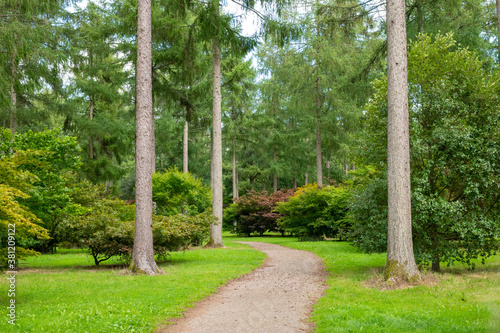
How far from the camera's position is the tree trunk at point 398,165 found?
25.7 ft

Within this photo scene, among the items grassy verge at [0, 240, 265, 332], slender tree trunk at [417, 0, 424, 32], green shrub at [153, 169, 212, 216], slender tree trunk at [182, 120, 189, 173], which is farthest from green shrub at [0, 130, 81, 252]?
slender tree trunk at [182, 120, 189, 173]

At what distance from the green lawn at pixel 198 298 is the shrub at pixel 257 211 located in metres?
16.8

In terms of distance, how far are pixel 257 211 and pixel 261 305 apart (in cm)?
2197

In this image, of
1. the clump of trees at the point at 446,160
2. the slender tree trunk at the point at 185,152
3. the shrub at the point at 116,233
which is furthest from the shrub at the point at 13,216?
the slender tree trunk at the point at 185,152

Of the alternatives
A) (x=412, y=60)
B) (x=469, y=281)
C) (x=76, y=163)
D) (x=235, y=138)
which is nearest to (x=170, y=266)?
(x=76, y=163)

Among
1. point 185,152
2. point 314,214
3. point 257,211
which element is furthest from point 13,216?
point 257,211

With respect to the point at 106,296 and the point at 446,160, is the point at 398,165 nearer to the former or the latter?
the point at 446,160

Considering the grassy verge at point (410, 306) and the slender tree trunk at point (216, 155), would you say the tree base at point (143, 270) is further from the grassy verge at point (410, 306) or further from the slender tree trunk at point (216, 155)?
the slender tree trunk at point (216, 155)

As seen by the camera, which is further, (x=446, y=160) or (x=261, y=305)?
(x=446, y=160)

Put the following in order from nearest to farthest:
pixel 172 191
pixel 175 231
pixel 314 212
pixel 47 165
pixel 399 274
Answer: pixel 399 274, pixel 47 165, pixel 175 231, pixel 172 191, pixel 314 212

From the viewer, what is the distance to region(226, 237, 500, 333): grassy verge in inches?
197

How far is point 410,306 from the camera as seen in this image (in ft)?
19.8

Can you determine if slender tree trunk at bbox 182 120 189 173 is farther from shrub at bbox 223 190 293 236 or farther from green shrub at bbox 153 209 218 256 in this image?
green shrub at bbox 153 209 218 256

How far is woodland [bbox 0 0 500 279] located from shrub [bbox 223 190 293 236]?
0.47 ft
